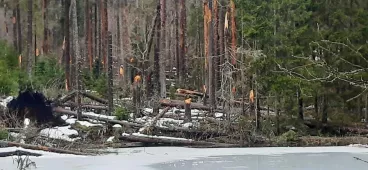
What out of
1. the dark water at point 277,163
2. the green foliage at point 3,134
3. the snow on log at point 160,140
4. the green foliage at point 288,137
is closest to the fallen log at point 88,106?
the snow on log at point 160,140

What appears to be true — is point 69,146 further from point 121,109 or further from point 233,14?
point 233,14

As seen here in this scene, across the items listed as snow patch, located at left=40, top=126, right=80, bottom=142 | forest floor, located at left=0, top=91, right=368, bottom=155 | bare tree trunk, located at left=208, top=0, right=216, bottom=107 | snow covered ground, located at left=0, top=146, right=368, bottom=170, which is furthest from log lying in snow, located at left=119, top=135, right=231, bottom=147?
bare tree trunk, located at left=208, top=0, right=216, bottom=107

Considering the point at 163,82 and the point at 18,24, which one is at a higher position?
the point at 18,24

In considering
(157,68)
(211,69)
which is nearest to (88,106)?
(157,68)

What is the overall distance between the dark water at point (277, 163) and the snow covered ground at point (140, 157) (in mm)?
572

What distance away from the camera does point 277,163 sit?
547 inches

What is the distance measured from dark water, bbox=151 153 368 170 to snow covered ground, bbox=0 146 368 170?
0.57m

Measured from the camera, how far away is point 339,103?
67.1 feet

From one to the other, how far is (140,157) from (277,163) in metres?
3.62

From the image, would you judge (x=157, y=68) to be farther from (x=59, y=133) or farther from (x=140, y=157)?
(x=140, y=157)

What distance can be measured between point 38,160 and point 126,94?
1480 cm

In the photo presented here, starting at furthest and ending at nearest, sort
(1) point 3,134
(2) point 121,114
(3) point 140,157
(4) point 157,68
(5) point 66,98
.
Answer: (4) point 157,68 → (5) point 66,98 → (2) point 121,114 → (1) point 3,134 → (3) point 140,157

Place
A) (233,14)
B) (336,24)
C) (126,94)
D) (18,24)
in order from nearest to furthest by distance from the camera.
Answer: (336,24), (233,14), (126,94), (18,24)

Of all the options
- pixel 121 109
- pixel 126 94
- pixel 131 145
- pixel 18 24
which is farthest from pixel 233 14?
pixel 18 24
